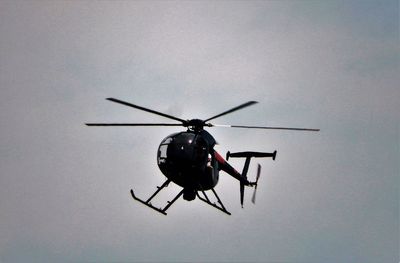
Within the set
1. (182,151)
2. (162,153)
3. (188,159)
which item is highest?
(182,151)

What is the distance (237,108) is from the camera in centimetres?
2395

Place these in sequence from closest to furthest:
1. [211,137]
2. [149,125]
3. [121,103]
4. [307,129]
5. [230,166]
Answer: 1. [121,103]
2. [149,125]
3. [307,129]
4. [211,137]
5. [230,166]

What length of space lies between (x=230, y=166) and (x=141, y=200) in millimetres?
7203

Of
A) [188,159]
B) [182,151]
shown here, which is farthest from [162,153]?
[188,159]

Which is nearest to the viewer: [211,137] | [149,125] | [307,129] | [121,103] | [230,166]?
[121,103]

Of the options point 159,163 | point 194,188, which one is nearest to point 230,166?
point 194,188

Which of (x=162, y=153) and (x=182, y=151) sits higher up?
(x=182, y=151)

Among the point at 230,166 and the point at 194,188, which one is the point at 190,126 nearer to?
the point at 194,188

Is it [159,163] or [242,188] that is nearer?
[159,163]

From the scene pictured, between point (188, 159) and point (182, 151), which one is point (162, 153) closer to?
point (182, 151)

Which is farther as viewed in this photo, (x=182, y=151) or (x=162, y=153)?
A: (x=162, y=153)

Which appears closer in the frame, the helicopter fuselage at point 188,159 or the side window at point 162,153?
the helicopter fuselage at point 188,159

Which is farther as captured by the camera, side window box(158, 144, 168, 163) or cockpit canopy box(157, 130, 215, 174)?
side window box(158, 144, 168, 163)

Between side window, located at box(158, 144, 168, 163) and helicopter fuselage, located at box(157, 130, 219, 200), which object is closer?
helicopter fuselage, located at box(157, 130, 219, 200)
